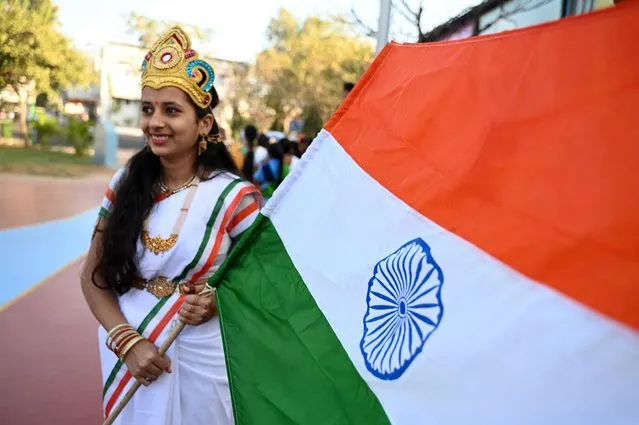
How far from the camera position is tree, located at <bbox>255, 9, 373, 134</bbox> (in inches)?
1149

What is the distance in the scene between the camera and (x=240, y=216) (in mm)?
1738

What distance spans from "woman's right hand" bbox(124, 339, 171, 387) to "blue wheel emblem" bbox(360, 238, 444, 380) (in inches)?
28.4

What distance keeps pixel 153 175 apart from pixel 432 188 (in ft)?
3.30

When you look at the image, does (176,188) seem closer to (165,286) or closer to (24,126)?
(165,286)

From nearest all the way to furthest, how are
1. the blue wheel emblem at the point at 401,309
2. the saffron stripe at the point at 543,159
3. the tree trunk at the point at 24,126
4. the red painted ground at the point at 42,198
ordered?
the saffron stripe at the point at 543,159 → the blue wheel emblem at the point at 401,309 → the red painted ground at the point at 42,198 → the tree trunk at the point at 24,126

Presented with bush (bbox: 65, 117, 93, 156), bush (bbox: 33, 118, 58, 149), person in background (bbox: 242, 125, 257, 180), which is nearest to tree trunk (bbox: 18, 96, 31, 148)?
bush (bbox: 33, 118, 58, 149)

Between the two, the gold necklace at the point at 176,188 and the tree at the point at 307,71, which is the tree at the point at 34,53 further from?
the gold necklace at the point at 176,188

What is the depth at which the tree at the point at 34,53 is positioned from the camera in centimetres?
2334

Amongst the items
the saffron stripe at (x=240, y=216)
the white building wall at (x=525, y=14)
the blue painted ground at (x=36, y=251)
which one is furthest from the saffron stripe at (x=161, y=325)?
the white building wall at (x=525, y=14)

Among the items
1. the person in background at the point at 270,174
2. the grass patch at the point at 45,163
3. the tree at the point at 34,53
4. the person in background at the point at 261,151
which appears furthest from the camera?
the tree at the point at 34,53

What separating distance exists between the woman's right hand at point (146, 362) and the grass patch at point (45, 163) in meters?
15.5

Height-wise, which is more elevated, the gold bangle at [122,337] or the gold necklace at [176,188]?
the gold necklace at [176,188]

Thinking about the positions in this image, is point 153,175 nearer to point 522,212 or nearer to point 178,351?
point 178,351

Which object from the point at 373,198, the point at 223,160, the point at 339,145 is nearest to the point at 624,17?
the point at 373,198
